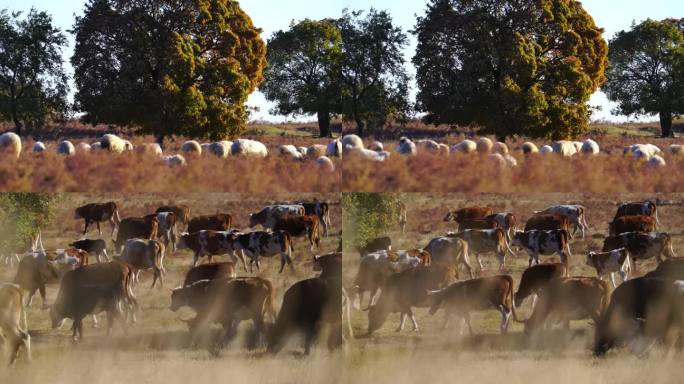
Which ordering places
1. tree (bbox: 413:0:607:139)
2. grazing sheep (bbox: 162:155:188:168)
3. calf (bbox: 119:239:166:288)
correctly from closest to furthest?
calf (bbox: 119:239:166:288) < grazing sheep (bbox: 162:155:188:168) < tree (bbox: 413:0:607:139)

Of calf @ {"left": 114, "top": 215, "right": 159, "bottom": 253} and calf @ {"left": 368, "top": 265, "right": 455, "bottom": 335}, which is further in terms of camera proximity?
calf @ {"left": 114, "top": 215, "right": 159, "bottom": 253}

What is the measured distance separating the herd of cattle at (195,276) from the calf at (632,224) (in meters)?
Result: 3.10

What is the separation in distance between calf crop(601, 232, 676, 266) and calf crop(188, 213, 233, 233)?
414cm

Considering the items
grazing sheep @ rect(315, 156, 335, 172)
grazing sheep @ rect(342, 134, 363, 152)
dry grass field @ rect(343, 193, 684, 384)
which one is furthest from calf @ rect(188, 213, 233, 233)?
grazing sheep @ rect(342, 134, 363, 152)

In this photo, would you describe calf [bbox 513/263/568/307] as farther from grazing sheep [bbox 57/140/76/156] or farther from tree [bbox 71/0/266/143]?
tree [bbox 71/0/266/143]

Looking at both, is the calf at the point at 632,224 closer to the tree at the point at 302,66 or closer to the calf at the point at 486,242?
the calf at the point at 486,242

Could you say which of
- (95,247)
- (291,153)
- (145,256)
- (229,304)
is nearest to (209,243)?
(145,256)

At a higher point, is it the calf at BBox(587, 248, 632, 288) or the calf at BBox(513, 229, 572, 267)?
the calf at BBox(513, 229, 572, 267)

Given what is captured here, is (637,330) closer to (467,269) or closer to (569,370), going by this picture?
(569,370)

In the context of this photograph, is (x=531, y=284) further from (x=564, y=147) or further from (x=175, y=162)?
(x=564, y=147)

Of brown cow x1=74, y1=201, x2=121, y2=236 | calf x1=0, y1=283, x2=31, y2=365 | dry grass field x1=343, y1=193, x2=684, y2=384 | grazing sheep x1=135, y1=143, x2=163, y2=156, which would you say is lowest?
dry grass field x1=343, y1=193, x2=684, y2=384

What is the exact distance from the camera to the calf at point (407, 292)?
10102 mm

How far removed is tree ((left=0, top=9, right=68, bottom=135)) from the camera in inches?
1055

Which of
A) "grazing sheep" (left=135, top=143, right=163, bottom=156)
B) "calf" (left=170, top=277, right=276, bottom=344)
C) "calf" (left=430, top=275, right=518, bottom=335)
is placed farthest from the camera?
"grazing sheep" (left=135, top=143, right=163, bottom=156)
